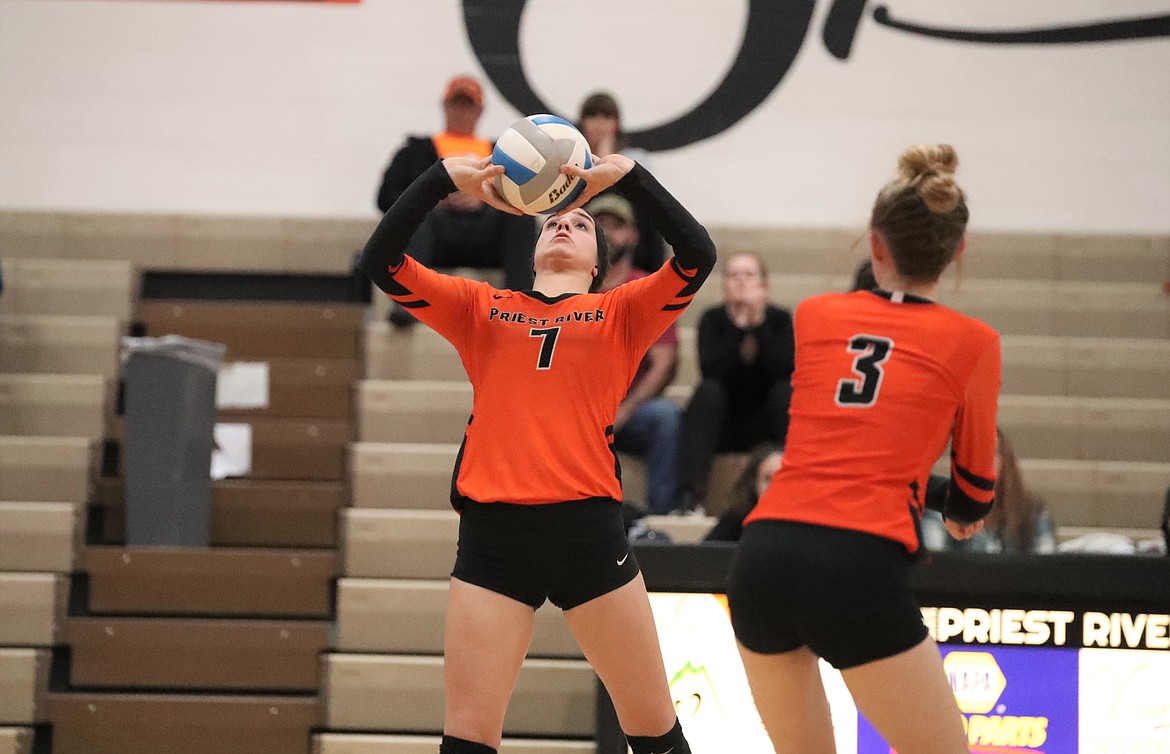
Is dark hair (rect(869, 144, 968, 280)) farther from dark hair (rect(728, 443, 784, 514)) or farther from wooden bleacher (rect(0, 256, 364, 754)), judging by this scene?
wooden bleacher (rect(0, 256, 364, 754))

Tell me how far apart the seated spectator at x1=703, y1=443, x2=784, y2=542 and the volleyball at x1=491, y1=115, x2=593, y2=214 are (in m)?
2.06

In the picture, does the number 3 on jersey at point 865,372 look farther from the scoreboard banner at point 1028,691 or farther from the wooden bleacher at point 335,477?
the wooden bleacher at point 335,477

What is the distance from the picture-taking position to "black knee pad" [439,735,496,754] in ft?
10.5

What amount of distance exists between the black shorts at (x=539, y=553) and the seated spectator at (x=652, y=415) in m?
2.81

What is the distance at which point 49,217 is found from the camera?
26.9 feet

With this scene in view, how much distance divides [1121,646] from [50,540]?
14.5 ft

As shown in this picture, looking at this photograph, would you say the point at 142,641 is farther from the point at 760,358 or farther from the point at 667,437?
the point at 760,358

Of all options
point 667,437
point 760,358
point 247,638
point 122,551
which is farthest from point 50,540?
point 760,358

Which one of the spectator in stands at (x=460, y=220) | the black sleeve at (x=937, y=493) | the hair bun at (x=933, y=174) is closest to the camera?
the hair bun at (x=933, y=174)

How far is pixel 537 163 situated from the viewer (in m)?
3.47

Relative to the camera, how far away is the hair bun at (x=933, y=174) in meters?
2.74

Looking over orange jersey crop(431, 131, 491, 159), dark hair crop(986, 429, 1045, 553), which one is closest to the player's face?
dark hair crop(986, 429, 1045, 553)

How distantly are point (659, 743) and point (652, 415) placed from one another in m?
3.04

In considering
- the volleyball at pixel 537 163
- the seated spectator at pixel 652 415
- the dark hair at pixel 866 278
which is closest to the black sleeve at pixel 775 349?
the seated spectator at pixel 652 415
